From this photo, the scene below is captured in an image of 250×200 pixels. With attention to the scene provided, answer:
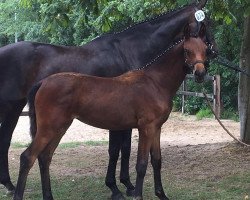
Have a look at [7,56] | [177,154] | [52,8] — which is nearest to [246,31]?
[177,154]

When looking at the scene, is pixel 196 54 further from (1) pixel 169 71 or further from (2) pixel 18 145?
(2) pixel 18 145

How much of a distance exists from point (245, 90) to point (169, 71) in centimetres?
330

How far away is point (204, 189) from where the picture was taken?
662 cm

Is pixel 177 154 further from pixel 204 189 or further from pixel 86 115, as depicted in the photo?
pixel 86 115

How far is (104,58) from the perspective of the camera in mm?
6582

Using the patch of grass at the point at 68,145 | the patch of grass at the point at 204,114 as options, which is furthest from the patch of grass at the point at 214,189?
the patch of grass at the point at 204,114

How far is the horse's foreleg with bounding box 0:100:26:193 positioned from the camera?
6934 mm

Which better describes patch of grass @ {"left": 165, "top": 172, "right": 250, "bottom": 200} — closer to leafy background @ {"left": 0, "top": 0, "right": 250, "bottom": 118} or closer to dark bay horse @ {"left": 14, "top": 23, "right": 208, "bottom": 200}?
dark bay horse @ {"left": 14, "top": 23, "right": 208, "bottom": 200}

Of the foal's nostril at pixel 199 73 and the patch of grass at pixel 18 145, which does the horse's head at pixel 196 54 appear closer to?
the foal's nostril at pixel 199 73

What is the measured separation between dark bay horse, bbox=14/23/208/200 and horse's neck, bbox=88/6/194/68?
78 centimetres

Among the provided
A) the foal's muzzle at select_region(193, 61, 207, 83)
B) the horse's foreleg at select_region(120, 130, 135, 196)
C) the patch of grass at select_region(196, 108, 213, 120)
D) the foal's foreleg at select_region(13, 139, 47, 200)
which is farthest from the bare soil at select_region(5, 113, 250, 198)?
the patch of grass at select_region(196, 108, 213, 120)

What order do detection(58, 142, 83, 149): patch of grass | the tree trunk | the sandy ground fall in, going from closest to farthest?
the tree trunk, detection(58, 142, 83, 149): patch of grass, the sandy ground

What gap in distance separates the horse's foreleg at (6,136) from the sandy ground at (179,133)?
Result: 14.9ft

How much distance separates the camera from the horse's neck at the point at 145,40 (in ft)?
21.3
